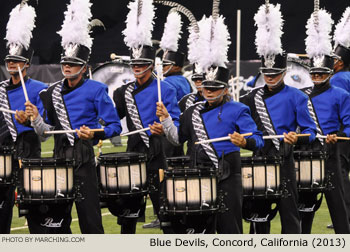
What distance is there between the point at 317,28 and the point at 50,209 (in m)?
3.26

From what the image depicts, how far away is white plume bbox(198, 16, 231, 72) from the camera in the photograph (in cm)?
724

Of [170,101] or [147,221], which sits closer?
[170,101]

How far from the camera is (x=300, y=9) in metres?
21.4

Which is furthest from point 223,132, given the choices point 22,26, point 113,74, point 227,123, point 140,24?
point 113,74

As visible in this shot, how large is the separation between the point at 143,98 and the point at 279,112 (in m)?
1.28

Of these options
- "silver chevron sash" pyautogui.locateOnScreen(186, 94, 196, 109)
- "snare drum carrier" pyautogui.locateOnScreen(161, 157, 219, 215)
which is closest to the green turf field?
"silver chevron sash" pyautogui.locateOnScreen(186, 94, 196, 109)

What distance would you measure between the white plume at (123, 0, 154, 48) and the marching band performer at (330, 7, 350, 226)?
7.19 ft

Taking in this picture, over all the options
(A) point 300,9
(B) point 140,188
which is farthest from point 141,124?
(A) point 300,9

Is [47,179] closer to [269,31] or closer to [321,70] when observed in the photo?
[269,31]

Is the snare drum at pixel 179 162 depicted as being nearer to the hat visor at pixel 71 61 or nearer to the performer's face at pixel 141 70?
the performer's face at pixel 141 70

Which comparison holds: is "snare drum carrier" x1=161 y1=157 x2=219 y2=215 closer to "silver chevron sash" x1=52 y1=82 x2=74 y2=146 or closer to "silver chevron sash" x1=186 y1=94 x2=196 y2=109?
"silver chevron sash" x1=52 y1=82 x2=74 y2=146

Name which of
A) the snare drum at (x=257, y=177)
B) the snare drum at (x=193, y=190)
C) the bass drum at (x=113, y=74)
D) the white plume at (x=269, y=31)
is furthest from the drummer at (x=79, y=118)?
the bass drum at (x=113, y=74)

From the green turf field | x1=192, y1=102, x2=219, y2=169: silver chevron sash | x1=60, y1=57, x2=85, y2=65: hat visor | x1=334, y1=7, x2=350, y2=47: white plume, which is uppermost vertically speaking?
x1=334, y1=7, x2=350, y2=47: white plume

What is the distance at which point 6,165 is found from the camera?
816 centimetres
